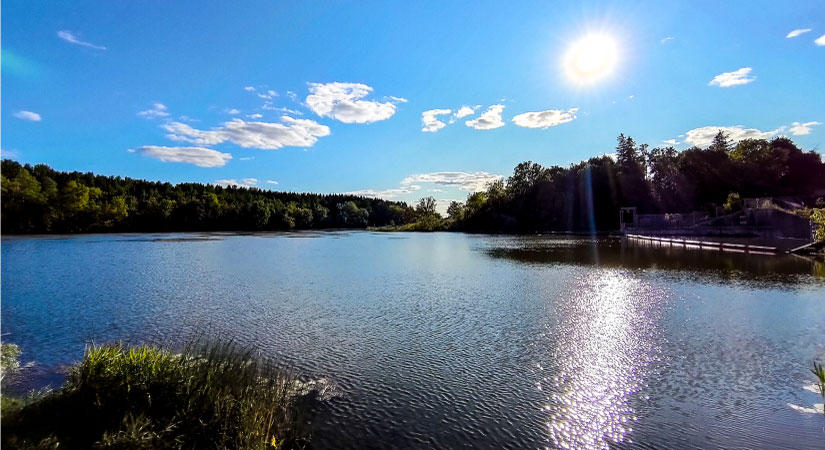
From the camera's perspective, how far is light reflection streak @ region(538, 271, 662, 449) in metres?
6.85

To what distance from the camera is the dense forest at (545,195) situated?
250ft

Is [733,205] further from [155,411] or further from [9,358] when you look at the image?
[9,358]

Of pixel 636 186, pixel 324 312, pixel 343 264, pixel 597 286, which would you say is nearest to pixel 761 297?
pixel 597 286

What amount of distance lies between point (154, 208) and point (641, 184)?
113504 mm

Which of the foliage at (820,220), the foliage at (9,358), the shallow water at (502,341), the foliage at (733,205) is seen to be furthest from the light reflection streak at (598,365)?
the foliage at (733,205)

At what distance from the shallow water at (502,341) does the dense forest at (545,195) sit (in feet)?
167

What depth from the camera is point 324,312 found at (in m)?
15.0

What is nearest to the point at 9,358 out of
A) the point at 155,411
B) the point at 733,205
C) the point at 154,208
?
the point at 155,411

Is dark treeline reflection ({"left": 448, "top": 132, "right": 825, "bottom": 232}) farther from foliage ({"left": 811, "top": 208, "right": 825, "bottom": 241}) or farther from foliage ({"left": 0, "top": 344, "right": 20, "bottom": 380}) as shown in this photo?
foliage ({"left": 0, "top": 344, "right": 20, "bottom": 380})

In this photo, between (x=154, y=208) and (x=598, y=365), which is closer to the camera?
(x=598, y=365)

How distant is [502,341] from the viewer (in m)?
11.5

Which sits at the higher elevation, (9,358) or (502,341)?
(9,358)

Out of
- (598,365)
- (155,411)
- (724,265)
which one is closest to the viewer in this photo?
(155,411)

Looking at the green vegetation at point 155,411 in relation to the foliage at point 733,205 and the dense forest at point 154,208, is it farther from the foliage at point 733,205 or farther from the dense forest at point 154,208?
the foliage at point 733,205
